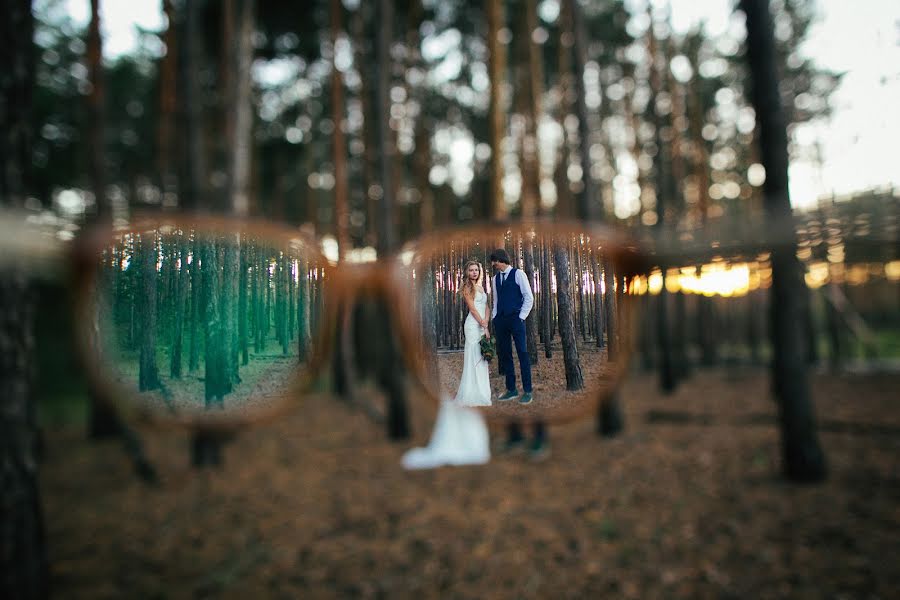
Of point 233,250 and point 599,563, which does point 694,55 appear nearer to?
point 599,563

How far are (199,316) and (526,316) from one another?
68 centimetres

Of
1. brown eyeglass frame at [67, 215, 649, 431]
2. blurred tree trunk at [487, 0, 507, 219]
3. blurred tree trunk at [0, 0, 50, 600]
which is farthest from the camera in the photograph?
blurred tree trunk at [487, 0, 507, 219]

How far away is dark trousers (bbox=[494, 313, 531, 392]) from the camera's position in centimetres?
66

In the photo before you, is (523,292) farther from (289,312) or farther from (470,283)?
(289,312)

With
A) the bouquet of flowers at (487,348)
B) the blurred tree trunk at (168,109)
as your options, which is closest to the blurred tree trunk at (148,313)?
the bouquet of flowers at (487,348)

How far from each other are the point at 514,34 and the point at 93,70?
736 centimetres

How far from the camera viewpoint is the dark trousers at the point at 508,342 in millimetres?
657

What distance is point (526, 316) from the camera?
0.66 m

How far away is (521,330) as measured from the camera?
66 centimetres

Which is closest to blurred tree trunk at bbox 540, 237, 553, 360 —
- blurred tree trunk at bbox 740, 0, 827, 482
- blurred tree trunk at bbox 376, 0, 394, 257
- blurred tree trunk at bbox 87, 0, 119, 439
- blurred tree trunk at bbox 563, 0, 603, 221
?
blurred tree trunk at bbox 740, 0, 827, 482

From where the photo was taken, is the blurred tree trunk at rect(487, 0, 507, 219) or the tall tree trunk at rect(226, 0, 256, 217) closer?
the blurred tree trunk at rect(487, 0, 507, 219)

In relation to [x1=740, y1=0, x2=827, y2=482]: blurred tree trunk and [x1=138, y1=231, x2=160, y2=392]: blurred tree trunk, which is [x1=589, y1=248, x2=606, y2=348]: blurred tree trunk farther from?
[x1=740, y1=0, x2=827, y2=482]: blurred tree trunk

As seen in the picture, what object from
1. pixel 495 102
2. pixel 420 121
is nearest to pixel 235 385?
pixel 495 102

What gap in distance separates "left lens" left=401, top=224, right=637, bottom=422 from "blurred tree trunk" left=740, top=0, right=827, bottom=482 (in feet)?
11.9
